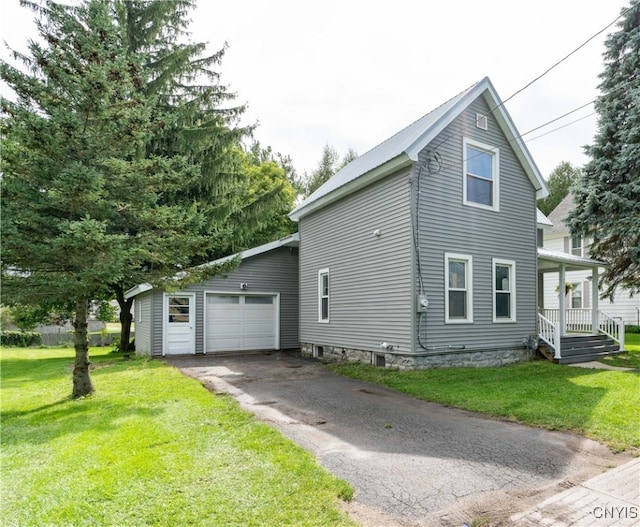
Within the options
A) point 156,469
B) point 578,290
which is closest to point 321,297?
point 156,469

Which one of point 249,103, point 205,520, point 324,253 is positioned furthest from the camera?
point 249,103

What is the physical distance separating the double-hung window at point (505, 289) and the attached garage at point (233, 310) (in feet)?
23.2

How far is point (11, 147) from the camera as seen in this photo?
6270mm

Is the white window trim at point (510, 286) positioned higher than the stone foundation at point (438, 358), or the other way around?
the white window trim at point (510, 286)

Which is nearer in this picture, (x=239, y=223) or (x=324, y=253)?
(x=324, y=253)

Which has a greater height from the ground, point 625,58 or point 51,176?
point 625,58

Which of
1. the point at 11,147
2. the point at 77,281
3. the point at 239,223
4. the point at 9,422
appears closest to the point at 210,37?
the point at 239,223

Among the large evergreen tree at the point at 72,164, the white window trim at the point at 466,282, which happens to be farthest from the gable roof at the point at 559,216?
the large evergreen tree at the point at 72,164

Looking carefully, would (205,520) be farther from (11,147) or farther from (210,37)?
(210,37)

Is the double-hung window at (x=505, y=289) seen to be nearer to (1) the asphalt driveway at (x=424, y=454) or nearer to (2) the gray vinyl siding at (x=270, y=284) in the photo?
(1) the asphalt driveway at (x=424, y=454)

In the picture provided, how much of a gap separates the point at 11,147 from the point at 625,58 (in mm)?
18850

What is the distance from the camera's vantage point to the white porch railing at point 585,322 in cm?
1341

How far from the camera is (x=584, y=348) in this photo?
39.4 feet

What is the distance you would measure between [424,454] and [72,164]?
20.8 ft
